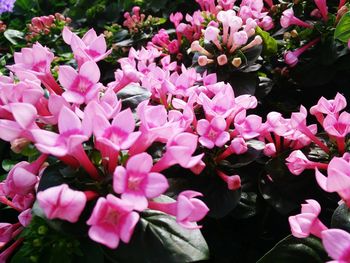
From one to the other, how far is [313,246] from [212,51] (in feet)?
2.46

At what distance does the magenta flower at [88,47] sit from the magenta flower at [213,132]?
26 centimetres

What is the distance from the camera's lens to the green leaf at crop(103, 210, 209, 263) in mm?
650

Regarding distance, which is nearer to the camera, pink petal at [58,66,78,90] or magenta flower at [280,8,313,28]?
pink petal at [58,66,78,90]

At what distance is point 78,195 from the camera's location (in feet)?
1.85

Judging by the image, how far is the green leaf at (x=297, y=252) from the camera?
67cm

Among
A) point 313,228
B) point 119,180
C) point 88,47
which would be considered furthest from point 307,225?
point 88,47

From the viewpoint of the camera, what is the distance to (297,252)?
68 cm

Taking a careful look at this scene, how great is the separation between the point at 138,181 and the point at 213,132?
0.93 feet

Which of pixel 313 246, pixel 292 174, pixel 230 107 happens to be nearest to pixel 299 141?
pixel 292 174

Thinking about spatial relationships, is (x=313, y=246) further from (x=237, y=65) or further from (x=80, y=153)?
(x=237, y=65)

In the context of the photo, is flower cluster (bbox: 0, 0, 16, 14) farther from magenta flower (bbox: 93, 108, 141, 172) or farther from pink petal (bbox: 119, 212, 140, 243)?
pink petal (bbox: 119, 212, 140, 243)

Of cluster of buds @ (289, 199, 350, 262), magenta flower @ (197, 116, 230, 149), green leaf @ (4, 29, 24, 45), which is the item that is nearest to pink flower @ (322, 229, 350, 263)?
cluster of buds @ (289, 199, 350, 262)

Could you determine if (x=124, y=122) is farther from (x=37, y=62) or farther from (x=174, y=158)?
(x=37, y=62)

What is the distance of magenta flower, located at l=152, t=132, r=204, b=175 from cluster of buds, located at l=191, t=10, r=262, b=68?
0.58m
